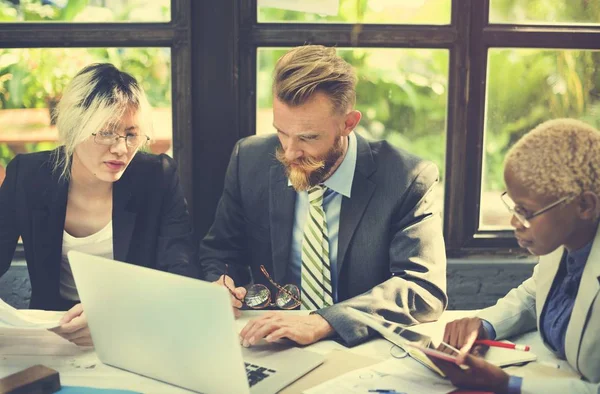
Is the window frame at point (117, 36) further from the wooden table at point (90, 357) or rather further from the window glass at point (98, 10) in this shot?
the wooden table at point (90, 357)

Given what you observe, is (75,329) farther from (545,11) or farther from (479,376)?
(545,11)

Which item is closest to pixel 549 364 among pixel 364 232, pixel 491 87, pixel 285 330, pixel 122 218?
pixel 285 330

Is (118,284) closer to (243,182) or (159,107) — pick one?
(243,182)

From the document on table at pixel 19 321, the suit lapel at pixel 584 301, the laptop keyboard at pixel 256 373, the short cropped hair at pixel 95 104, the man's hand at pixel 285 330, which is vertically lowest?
the laptop keyboard at pixel 256 373

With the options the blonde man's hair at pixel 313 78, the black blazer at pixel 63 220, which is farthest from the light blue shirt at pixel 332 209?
the black blazer at pixel 63 220

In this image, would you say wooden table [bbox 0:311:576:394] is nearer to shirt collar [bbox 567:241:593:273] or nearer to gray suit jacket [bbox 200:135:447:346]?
gray suit jacket [bbox 200:135:447:346]

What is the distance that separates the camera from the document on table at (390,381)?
5.30 ft

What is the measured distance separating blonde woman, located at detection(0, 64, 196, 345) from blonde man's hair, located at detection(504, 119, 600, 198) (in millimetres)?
1252

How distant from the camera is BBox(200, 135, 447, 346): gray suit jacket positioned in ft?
6.94

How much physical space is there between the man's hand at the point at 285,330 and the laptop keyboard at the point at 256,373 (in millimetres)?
136

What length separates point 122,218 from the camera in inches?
99.5

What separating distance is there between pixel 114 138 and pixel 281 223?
2.00 ft

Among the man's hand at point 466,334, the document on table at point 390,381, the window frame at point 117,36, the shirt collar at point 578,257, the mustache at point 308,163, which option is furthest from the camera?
the window frame at point 117,36

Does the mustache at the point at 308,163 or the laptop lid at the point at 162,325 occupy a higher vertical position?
the mustache at the point at 308,163
